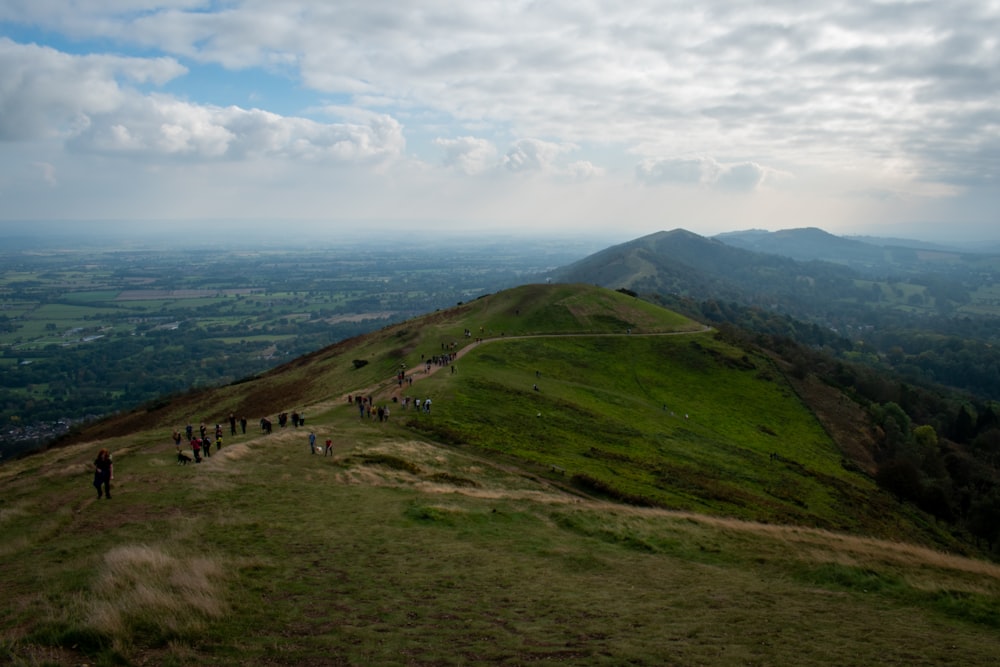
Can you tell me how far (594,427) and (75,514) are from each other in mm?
35353

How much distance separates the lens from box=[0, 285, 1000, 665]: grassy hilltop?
36.1 ft

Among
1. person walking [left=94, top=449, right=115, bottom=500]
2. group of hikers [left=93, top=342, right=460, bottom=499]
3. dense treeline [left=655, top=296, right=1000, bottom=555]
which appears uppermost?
person walking [left=94, top=449, right=115, bottom=500]

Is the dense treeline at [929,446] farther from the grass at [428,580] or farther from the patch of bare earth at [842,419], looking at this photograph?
the grass at [428,580]

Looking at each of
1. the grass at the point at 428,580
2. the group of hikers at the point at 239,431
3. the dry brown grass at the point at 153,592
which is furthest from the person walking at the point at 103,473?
the dry brown grass at the point at 153,592

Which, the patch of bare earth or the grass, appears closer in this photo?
the grass

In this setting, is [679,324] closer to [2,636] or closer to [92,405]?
[2,636]

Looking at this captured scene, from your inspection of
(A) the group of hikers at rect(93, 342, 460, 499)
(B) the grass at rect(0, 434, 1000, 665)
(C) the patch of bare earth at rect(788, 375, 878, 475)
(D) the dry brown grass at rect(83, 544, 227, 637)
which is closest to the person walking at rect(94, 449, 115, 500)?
(A) the group of hikers at rect(93, 342, 460, 499)

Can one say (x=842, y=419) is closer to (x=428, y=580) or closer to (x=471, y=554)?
(x=471, y=554)

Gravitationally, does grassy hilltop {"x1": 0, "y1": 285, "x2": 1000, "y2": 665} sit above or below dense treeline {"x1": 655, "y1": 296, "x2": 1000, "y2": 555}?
above

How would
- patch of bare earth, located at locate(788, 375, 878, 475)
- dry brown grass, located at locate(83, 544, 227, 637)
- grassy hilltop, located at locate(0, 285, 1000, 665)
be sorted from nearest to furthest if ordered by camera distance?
1. dry brown grass, located at locate(83, 544, 227, 637)
2. grassy hilltop, located at locate(0, 285, 1000, 665)
3. patch of bare earth, located at locate(788, 375, 878, 475)

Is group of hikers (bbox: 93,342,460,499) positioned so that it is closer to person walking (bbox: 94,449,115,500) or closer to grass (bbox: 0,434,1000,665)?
person walking (bbox: 94,449,115,500)

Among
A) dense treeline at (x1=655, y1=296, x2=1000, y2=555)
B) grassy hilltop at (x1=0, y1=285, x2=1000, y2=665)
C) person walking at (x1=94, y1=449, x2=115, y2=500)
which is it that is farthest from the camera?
dense treeline at (x1=655, y1=296, x2=1000, y2=555)

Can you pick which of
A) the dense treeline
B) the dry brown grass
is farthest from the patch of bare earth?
the dry brown grass

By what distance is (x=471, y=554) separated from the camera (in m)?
17.9
